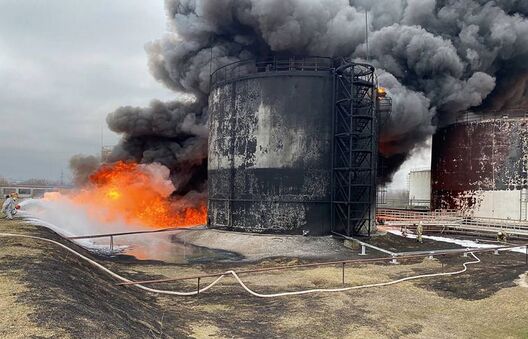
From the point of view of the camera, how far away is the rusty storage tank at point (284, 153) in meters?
25.3

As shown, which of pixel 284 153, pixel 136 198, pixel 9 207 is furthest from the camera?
pixel 136 198

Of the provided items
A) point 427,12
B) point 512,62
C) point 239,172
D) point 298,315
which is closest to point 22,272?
point 298,315

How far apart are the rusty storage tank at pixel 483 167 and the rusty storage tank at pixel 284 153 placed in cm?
1415

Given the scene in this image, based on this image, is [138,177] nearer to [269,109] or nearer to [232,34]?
[232,34]

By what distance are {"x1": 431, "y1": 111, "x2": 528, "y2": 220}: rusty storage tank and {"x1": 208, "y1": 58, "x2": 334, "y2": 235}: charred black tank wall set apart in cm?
1625

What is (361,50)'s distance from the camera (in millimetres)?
34812

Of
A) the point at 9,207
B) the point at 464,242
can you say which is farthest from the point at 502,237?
the point at 9,207

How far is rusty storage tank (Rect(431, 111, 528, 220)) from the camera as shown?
33.2 m

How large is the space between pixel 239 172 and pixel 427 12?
2203 centimetres

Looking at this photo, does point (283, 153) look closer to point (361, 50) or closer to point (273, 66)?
point (273, 66)

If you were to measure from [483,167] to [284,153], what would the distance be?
18661 millimetres

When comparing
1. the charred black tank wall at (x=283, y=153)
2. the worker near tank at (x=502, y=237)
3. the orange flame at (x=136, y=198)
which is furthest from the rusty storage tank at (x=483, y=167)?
the orange flame at (x=136, y=198)

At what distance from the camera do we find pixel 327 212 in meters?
25.5

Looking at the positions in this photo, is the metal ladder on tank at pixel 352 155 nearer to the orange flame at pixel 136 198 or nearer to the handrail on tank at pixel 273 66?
the handrail on tank at pixel 273 66
